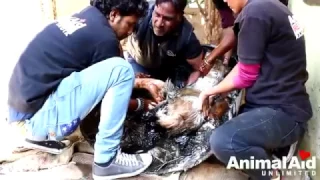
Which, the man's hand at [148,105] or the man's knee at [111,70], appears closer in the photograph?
the man's knee at [111,70]

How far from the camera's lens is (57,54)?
160 centimetres

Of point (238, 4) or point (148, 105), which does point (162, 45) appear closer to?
point (148, 105)

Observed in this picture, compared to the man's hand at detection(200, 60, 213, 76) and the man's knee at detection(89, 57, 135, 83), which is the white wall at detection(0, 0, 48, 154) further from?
the man's knee at detection(89, 57, 135, 83)

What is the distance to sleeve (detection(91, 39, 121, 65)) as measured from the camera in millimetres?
1604

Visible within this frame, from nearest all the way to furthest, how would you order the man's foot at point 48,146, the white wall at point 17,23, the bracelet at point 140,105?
the man's foot at point 48,146, the bracelet at point 140,105, the white wall at point 17,23

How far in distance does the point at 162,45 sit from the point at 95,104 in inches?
21.8

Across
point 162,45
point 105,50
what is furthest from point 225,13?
point 105,50

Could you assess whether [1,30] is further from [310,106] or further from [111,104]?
[310,106]

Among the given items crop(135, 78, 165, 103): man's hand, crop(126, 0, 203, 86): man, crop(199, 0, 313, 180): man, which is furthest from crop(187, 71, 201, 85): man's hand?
crop(199, 0, 313, 180): man

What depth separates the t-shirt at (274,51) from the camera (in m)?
1.48

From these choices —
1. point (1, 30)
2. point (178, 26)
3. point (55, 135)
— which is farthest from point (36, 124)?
point (1, 30)

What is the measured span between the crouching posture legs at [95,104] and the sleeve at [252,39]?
406mm

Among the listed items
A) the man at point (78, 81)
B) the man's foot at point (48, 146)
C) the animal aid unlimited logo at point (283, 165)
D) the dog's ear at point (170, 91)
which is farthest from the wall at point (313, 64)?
the man's foot at point (48, 146)

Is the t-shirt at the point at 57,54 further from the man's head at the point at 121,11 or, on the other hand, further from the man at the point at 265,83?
the man at the point at 265,83
